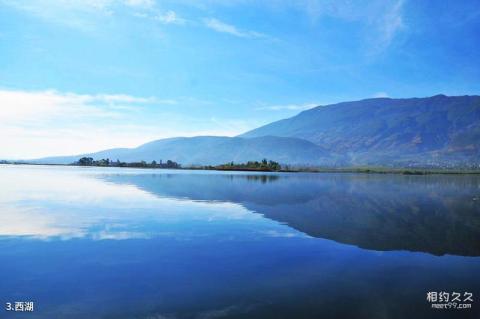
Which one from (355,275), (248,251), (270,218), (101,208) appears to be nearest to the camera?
(355,275)

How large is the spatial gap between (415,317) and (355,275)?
Result: 4.55 metres

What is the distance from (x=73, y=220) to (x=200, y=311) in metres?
21.7

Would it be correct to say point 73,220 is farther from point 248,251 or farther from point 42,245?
point 248,251

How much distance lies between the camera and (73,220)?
30.5m

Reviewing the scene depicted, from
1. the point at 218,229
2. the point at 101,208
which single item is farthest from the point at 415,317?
the point at 101,208

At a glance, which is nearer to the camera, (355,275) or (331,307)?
(331,307)

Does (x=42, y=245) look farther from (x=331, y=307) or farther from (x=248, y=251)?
(x=331, y=307)

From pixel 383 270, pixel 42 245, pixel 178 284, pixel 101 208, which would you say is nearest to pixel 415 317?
pixel 383 270

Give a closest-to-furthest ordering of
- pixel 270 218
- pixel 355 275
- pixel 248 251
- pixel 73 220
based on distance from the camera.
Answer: pixel 355 275, pixel 248 251, pixel 73 220, pixel 270 218

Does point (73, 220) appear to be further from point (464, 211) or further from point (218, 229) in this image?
point (464, 211)

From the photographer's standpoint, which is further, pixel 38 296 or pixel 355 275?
pixel 355 275

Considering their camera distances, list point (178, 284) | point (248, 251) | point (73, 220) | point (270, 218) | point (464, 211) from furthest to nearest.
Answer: point (464, 211), point (270, 218), point (73, 220), point (248, 251), point (178, 284)

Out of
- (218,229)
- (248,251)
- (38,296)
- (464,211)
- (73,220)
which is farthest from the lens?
(464,211)

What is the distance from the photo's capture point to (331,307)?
13266 mm
